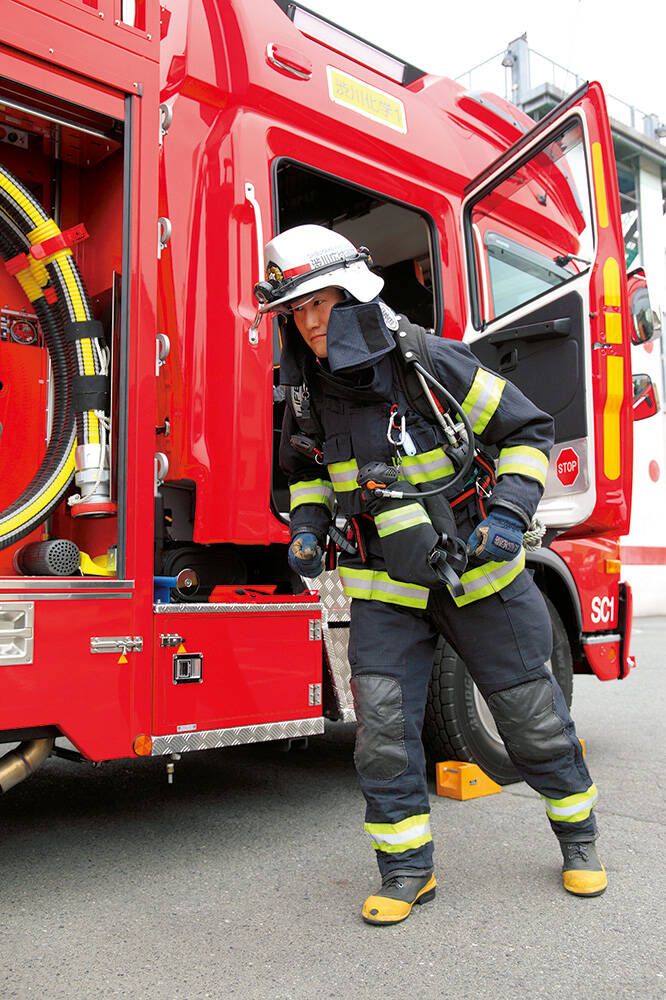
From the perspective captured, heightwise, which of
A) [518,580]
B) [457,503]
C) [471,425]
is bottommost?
[518,580]

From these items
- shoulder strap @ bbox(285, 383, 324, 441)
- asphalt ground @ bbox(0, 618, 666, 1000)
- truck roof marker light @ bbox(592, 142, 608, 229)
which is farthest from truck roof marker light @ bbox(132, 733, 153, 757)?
truck roof marker light @ bbox(592, 142, 608, 229)

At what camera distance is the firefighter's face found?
2574 mm

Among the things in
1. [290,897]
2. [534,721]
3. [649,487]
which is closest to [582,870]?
[534,721]

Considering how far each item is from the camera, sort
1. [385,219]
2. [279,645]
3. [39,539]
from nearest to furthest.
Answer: [39,539] < [279,645] < [385,219]

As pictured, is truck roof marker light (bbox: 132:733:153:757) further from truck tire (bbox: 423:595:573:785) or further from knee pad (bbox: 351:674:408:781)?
truck tire (bbox: 423:595:573:785)

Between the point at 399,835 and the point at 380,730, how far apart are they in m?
0.29

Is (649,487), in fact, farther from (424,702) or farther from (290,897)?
(290,897)

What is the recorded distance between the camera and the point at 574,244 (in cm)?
416

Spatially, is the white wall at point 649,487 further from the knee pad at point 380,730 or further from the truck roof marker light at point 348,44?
the knee pad at point 380,730

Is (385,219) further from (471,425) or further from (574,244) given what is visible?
(471,425)

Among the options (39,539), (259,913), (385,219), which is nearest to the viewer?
(259,913)

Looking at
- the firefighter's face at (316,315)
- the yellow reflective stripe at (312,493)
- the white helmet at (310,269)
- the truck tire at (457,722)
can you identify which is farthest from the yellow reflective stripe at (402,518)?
the truck tire at (457,722)

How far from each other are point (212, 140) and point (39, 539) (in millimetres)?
1615

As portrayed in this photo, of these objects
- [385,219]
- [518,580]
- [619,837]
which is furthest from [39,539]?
[385,219]
